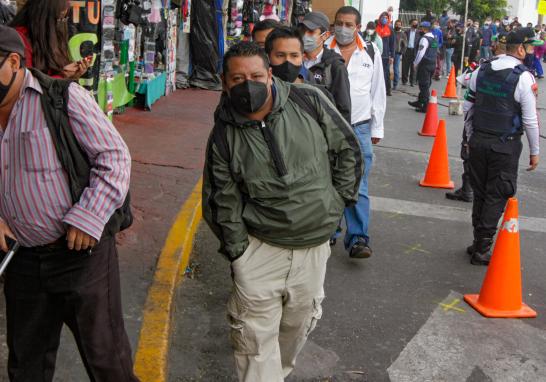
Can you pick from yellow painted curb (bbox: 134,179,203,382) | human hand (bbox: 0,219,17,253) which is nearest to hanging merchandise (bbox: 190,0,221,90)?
yellow painted curb (bbox: 134,179,203,382)

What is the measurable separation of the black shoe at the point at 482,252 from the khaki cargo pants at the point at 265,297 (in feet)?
9.68

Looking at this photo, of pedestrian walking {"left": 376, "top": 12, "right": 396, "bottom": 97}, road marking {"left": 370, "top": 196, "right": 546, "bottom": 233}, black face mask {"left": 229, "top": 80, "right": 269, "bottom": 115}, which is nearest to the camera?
black face mask {"left": 229, "top": 80, "right": 269, "bottom": 115}

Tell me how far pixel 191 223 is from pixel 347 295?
150cm

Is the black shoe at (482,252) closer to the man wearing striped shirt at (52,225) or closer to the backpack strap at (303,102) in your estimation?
the backpack strap at (303,102)

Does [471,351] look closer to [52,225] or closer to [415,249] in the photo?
[415,249]

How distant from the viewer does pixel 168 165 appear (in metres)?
7.94

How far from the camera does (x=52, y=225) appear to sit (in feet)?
8.94

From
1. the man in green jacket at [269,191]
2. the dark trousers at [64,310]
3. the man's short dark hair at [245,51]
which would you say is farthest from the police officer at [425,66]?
the dark trousers at [64,310]

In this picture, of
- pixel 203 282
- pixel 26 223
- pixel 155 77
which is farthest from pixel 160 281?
pixel 155 77

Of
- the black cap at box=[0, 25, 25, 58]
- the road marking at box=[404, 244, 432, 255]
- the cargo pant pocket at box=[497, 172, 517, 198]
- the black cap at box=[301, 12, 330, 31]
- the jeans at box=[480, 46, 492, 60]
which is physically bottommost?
the road marking at box=[404, 244, 432, 255]

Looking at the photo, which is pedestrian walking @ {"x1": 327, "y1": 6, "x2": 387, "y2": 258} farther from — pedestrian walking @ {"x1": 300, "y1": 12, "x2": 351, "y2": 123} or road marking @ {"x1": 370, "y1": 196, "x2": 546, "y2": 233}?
road marking @ {"x1": 370, "y1": 196, "x2": 546, "y2": 233}

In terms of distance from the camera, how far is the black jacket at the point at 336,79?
4.97 m

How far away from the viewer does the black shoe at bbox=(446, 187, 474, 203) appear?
808 centimetres

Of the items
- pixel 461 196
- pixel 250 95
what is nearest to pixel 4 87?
pixel 250 95
